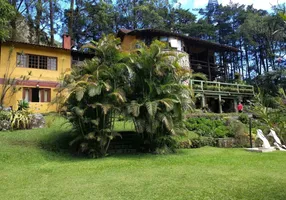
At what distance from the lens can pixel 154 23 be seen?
119 ft

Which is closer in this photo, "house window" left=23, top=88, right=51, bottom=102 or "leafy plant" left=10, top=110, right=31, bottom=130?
"leafy plant" left=10, top=110, right=31, bottom=130

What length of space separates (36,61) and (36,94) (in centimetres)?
262

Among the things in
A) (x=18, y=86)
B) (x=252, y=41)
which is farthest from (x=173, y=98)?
(x=252, y=41)

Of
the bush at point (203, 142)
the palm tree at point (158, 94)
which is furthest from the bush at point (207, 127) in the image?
the palm tree at point (158, 94)

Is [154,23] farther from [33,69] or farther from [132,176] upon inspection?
[132,176]

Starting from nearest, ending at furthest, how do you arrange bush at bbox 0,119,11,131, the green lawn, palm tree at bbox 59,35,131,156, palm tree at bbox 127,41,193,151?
the green lawn, palm tree at bbox 59,35,131,156, palm tree at bbox 127,41,193,151, bush at bbox 0,119,11,131

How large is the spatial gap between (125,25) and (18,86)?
2087 cm

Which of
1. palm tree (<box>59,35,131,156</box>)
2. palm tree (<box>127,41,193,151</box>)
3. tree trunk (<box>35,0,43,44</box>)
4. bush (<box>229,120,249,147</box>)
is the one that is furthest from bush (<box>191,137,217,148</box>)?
tree trunk (<box>35,0,43,44</box>)

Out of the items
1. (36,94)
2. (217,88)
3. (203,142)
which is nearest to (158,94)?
(203,142)

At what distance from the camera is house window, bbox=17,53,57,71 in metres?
20.2

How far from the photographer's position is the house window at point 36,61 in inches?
797

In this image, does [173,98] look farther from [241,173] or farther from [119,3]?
[119,3]

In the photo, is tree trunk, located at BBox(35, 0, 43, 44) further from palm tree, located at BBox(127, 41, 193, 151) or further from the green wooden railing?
palm tree, located at BBox(127, 41, 193, 151)

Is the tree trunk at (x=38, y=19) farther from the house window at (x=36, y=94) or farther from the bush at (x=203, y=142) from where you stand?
the bush at (x=203, y=142)
